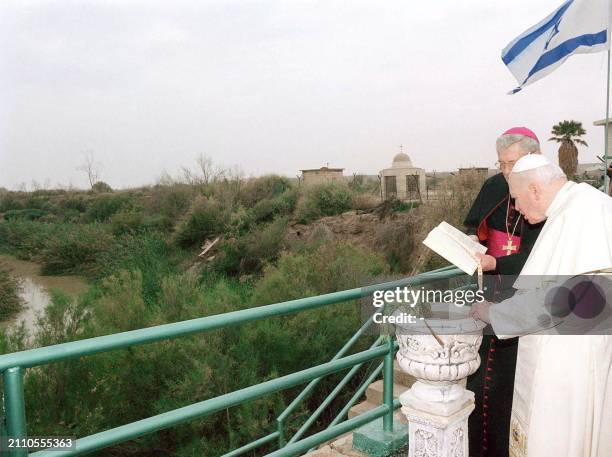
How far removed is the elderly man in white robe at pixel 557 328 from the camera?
2.03 meters

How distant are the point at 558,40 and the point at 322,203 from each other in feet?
58.8

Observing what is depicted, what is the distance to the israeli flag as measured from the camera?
775cm

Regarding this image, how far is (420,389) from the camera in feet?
7.75

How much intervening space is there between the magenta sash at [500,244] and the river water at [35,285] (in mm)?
14264

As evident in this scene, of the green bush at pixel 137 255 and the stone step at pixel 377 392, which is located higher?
the green bush at pixel 137 255

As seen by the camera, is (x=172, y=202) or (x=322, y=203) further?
(x=172, y=202)

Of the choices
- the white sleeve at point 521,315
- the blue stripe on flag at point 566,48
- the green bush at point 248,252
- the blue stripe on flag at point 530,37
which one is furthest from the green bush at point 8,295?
the white sleeve at point 521,315

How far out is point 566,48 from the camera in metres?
8.12

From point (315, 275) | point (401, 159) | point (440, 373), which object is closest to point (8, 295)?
point (315, 275)

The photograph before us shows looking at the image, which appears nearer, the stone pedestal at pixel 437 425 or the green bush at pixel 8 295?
the stone pedestal at pixel 437 425

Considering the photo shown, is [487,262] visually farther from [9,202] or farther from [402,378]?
[9,202]

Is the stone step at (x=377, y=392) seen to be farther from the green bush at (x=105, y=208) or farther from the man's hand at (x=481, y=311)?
the green bush at (x=105, y=208)

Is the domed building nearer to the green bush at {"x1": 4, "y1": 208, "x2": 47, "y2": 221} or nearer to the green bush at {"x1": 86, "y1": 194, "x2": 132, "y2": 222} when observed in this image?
the green bush at {"x1": 86, "y1": 194, "x2": 132, "y2": 222}

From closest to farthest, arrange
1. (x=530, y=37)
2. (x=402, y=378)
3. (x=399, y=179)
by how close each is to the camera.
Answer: (x=402, y=378), (x=530, y=37), (x=399, y=179)
